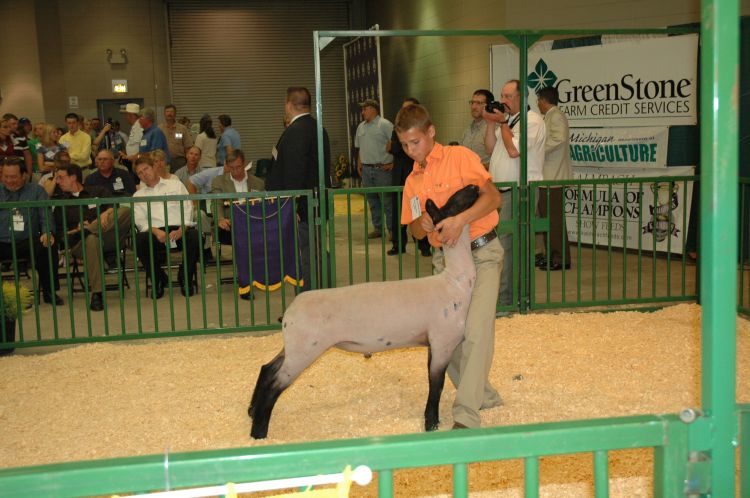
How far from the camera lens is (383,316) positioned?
4340 mm

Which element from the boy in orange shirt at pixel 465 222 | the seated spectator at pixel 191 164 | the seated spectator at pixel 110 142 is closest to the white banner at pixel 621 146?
the seated spectator at pixel 191 164

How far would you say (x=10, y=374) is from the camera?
19.5ft

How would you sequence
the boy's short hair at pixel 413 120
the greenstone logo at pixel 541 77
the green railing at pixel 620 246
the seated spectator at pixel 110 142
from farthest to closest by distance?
the seated spectator at pixel 110 142, the greenstone logo at pixel 541 77, the green railing at pixel 620 246, the boy's short hair at pixel 413 120

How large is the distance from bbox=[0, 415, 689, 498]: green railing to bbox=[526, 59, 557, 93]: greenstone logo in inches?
372

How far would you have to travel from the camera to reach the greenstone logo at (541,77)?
1068 cm

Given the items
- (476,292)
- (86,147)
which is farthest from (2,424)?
(86,147)

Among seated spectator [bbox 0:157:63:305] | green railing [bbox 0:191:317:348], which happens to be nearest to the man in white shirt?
green railing [bbox 0:191:317:348]

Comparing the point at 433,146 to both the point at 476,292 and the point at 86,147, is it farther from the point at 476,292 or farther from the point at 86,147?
the point at 86,147

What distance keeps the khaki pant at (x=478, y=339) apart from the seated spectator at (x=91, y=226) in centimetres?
444

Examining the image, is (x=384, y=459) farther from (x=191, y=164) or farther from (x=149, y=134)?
(x=149, y=134)

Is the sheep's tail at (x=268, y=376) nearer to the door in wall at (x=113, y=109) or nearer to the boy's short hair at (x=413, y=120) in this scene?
the boy's short hair at (x=413, y=120)

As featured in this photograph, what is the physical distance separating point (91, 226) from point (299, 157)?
88.5 inches

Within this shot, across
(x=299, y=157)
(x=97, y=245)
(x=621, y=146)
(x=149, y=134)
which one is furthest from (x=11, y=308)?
(x=621, y=146)

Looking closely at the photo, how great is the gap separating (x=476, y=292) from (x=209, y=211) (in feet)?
18.1
